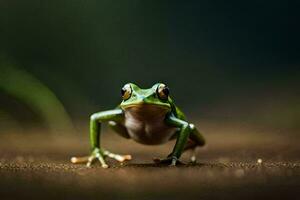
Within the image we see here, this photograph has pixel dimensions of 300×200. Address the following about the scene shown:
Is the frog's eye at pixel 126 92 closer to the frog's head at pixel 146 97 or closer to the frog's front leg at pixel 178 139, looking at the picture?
the frog's head at pixel 146 97

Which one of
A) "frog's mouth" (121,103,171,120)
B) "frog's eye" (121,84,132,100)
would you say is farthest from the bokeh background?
"frog's eye" (121,84,132,100)

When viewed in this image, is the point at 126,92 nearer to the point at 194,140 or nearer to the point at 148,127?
the point at 148,127

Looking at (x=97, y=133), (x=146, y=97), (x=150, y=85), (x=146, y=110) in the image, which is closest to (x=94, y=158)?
(x=97, y=133)

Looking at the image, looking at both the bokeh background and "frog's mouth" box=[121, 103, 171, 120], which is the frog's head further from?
the bokeh background

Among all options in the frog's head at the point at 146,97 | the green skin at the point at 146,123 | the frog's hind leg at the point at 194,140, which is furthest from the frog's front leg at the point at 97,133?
the frog's hind leg at the point at 194,140

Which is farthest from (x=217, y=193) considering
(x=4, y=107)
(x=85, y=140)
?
(x=4, y=107)

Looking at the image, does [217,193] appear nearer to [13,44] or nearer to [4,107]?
[4,107]
